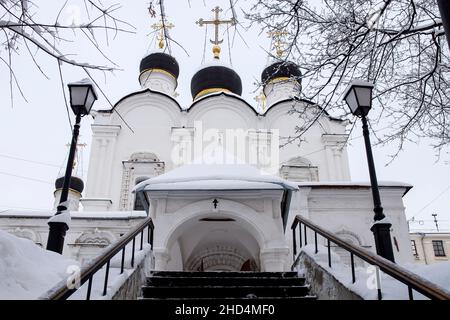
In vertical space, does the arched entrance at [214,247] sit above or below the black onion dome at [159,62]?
below

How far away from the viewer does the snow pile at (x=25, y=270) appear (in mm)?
3565

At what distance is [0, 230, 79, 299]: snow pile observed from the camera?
357 cm

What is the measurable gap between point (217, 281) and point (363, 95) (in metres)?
3.44

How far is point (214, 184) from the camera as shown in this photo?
8.87 metres

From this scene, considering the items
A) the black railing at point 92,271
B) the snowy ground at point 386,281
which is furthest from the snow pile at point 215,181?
the snowy ground at point 386,281

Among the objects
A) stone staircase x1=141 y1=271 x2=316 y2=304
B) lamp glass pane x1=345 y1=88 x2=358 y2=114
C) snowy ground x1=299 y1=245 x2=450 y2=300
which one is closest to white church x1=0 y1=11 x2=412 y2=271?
lamp glass pane x1=345 y1=88 x2=358 y2=114

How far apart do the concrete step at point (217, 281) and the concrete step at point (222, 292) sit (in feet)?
1.10

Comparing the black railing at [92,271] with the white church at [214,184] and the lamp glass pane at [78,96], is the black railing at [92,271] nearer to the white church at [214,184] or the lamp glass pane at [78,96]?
the white church at [214,184]

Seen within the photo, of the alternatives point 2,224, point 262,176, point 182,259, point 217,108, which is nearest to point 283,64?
point 262,176

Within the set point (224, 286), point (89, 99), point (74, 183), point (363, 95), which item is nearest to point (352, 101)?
point (363, 95)

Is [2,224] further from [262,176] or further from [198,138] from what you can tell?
[262,176]

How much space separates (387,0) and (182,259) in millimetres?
8137
